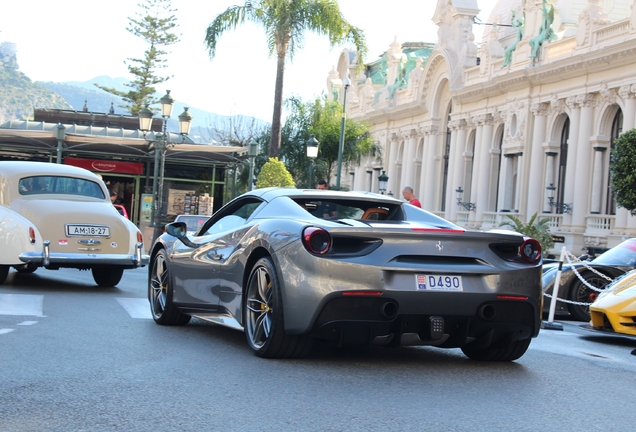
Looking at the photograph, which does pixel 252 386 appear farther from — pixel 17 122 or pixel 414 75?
pixel 414 75

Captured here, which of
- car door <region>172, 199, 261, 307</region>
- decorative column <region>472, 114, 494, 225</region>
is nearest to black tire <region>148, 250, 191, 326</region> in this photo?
car door <region>172, 199, 261, 307</region>

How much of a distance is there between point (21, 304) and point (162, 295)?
98.2 inches

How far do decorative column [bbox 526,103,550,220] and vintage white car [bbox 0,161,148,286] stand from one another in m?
31.5

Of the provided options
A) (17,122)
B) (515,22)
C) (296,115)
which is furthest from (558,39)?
(17,122)

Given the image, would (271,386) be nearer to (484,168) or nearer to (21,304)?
(21,304)

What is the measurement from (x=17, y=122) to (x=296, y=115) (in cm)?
2156

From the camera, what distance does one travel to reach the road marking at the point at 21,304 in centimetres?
1001

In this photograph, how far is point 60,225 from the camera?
13391mm

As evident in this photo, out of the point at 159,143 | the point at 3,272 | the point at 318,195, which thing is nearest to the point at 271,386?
the point at 318,195

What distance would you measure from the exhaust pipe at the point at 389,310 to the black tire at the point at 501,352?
1.15 m

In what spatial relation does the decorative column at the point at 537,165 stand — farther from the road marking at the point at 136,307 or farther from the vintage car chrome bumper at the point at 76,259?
the road marking at the point at 136,307

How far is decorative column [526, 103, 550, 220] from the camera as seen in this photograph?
4353 cm

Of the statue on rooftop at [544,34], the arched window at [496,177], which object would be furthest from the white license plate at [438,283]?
the arched window at [496,177]

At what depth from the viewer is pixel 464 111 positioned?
52062 mm
